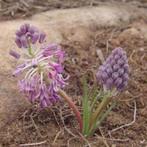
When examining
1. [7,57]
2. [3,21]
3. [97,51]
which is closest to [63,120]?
[7,57]

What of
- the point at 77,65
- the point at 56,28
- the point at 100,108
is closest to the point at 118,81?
the point at 100,108

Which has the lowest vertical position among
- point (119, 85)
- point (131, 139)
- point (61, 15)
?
point (131, 139)

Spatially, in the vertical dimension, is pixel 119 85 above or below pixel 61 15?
below

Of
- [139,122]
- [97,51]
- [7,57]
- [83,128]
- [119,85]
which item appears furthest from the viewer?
[97,51]

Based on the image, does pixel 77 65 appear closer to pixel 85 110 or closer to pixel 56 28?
pixel 56 28

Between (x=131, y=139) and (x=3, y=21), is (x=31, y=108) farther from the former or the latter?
(x=3, y=21)

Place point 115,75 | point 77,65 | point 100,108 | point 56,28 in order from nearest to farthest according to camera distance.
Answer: point 115,75 < point 100,108 < point 77,65 < point 56,28

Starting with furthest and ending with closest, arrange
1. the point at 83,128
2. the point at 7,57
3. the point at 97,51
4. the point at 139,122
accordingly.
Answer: the point at 97,51
the point at 7,57
the point at 139,122
the point at 83,128
